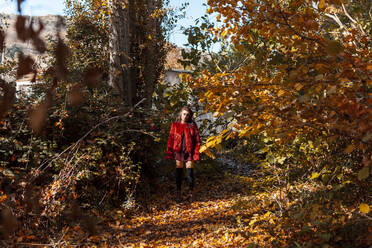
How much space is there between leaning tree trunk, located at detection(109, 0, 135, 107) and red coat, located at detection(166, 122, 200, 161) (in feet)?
4.97

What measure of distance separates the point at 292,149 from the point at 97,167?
Result: 9.53 feet

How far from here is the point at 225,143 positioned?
5492 mm

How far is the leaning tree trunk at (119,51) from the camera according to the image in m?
6.91

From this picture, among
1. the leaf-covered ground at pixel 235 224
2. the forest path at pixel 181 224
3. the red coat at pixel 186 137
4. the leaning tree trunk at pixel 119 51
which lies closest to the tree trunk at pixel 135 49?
the leaning tree trunk at pixel 119 51

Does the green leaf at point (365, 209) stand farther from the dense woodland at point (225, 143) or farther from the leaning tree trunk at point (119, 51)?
the leaning tree trunk at point (119, 51)

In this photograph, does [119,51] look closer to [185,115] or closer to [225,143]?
[185,115]

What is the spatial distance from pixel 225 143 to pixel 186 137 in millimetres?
710

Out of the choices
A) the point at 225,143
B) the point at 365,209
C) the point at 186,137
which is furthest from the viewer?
the point at 186,137

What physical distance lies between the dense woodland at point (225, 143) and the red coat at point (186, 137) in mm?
433

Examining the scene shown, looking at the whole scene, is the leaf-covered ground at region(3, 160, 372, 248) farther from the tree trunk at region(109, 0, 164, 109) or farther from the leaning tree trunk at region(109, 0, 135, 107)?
the tree trunk at region(109, 0, 164, 109)

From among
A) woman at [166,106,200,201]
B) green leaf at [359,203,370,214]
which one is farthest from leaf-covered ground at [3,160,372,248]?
woman at [166,106,200,201]

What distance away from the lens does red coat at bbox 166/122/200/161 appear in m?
5.80

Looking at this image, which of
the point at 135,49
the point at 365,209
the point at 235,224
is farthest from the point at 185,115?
the point at 135,49

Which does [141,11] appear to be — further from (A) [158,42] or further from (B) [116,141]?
(B) [116,141]
